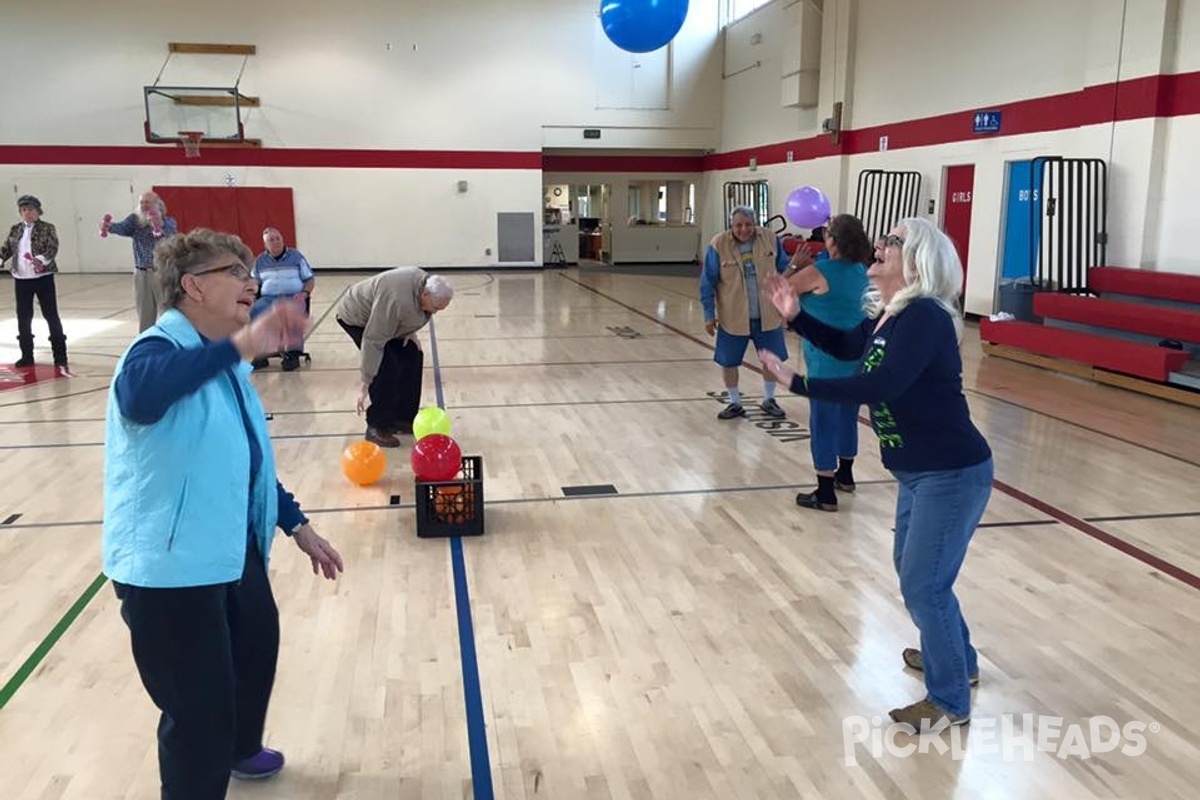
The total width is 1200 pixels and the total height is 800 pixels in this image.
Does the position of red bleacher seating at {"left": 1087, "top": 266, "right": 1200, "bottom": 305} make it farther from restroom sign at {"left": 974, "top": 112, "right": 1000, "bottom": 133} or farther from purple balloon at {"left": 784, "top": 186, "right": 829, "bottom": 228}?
purple balloon at {"left": 784, "top": 186, "right": 829, "bottom": 228}

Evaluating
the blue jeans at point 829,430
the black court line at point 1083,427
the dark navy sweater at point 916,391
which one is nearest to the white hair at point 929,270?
the dark navy sweater at point 916,391

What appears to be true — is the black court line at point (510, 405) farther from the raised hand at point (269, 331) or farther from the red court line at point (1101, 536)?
the raised hand at point (269, 331)

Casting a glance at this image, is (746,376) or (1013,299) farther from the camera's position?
(1013,299)

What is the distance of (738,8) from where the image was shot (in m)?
21.8

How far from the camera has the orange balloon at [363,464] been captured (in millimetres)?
5355

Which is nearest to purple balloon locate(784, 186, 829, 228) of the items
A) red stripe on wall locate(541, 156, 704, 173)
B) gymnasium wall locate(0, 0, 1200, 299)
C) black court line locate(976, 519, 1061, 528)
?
black court line locate(976, 519, 1061, 528)

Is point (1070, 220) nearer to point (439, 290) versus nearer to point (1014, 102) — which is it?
point (1014, 102)

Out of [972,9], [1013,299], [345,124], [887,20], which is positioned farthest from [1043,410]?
[345,124]

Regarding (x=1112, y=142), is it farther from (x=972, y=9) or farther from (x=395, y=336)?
(x=395, y=336)

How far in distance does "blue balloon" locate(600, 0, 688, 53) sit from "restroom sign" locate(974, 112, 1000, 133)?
5.61 meters

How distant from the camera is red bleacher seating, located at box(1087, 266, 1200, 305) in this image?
8.55m

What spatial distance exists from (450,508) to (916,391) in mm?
2596

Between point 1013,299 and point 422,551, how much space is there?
888cm

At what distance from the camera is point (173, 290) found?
78.0 inches
